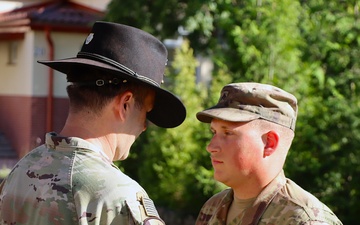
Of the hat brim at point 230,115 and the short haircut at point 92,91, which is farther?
the hat brim at point 230,115

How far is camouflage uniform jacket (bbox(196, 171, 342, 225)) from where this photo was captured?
289cm

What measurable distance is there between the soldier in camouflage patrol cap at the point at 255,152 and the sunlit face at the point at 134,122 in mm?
447

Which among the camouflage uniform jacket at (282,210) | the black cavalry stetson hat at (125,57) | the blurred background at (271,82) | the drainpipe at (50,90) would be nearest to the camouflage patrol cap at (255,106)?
the camouflage uniform jacket at (282,210)

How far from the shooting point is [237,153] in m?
3.02

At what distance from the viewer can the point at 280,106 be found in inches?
121

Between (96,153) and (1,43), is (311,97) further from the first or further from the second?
(1,43)

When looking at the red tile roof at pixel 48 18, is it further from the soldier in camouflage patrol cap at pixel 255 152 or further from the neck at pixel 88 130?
the neck at pixel 88 130

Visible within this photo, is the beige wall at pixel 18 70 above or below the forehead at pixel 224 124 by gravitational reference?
below

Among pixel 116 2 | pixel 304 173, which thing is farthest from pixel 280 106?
pixel 116 2

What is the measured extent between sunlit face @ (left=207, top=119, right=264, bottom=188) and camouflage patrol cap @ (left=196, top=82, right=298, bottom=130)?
0.04 meters

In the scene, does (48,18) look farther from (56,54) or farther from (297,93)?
(297,93)

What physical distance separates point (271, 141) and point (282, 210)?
0.89 feet

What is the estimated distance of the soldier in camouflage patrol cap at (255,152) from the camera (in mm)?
2994

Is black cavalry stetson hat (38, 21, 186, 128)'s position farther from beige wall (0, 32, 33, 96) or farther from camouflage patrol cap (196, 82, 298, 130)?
beige wall (0, 32, 33, 96)
